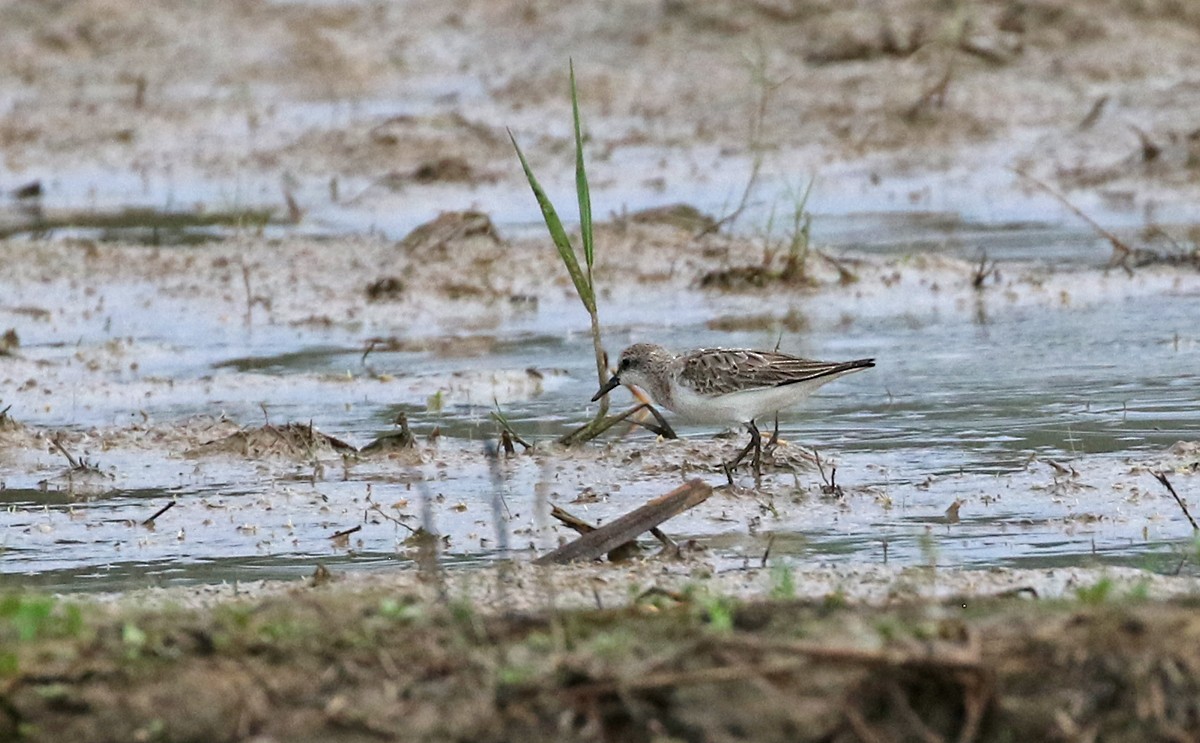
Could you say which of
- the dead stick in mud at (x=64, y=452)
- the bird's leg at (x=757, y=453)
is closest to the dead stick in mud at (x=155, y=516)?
the dead stick in mud at (x=64, y=452)

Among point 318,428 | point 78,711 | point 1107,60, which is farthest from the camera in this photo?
point 1107,60

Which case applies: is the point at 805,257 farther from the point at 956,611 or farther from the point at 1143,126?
the point at 956,611

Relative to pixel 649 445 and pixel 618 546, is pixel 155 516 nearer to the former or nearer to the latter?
pixel 618 546

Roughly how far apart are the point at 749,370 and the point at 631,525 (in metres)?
1.90

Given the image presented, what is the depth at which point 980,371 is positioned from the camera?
9.73 meters

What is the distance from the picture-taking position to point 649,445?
27.7 feet

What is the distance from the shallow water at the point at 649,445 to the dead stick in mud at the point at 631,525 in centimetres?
20

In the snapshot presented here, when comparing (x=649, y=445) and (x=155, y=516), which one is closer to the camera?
(x=155, y=516)

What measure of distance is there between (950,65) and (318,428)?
9.34 metres

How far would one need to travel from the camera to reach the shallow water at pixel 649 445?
6812mm

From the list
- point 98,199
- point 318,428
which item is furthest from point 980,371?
point 98,199

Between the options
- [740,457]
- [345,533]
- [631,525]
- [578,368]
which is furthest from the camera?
[578,368]

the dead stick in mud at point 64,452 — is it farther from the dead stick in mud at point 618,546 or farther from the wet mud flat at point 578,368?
the dead stick in mud at point 618,546

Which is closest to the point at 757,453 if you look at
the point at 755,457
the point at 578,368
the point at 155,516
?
the point at 755,457
